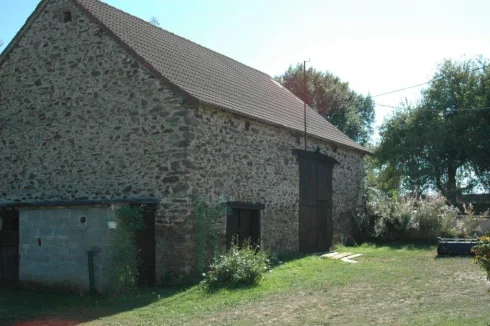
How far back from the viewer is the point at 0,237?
14.3 m

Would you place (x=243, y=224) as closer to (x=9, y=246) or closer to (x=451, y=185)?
(x=9, y=246)

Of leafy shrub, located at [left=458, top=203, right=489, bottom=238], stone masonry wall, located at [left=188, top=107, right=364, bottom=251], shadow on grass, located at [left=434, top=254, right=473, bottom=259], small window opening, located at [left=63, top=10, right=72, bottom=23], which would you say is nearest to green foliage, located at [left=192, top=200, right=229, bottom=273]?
stone masonry wall, located at [left=188, top=107, right=364, bottom=251]

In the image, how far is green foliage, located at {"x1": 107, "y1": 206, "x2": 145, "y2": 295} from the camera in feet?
39.2

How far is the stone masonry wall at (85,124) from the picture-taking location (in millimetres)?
13719

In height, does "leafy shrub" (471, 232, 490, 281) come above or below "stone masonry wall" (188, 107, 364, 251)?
below

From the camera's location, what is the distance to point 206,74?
17047 mm

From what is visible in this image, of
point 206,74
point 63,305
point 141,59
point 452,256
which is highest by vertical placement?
point 206,74

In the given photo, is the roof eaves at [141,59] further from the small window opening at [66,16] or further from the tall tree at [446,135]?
the tall tree at [446,135]

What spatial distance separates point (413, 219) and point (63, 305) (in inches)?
562

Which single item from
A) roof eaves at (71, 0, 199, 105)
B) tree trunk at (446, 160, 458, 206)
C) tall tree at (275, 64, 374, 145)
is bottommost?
tree trunk at (446, 160, 458, 206)

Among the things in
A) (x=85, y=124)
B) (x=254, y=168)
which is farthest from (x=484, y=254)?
(x=85, y=124)

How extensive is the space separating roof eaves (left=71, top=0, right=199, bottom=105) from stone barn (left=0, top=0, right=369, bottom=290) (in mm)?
47

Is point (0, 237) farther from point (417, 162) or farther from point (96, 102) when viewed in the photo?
point (417, 162)

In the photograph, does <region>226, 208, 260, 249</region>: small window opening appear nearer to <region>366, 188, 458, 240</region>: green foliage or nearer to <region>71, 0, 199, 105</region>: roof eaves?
<region>71, 0, 199, 105</region>: roof eaves
